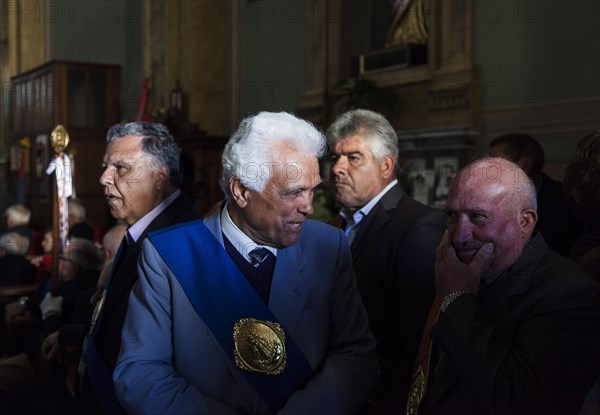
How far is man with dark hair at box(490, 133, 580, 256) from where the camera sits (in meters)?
3.52

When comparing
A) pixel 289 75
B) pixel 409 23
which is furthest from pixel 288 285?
pixel 289 75

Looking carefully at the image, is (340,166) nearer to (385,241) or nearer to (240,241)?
(385,241)

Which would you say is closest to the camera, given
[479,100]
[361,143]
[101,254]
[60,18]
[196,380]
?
[196,380]

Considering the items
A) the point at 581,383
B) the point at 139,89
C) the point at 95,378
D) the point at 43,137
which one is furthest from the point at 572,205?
the point at 43,137

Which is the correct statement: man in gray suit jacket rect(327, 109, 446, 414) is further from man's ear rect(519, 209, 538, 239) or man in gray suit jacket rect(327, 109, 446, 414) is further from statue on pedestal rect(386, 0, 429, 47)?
statue on pedestal rect(386, 0, 429, 47)

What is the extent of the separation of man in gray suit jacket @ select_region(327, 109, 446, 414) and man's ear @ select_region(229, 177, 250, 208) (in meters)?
0.79

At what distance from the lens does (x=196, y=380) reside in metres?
2.07

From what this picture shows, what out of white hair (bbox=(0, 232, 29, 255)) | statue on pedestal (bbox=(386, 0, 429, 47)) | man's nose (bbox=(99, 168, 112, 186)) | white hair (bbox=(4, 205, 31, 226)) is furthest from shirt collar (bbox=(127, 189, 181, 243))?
white hair (bbox=(4, 205, 31, 226))

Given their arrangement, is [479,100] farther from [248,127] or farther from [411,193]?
[248,127]

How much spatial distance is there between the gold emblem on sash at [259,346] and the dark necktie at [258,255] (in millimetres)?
191

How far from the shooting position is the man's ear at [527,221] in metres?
2.06

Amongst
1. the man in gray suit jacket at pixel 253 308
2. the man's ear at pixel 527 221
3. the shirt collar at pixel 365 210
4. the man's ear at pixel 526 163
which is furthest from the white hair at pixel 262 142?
the man's ear at pixel 526 163

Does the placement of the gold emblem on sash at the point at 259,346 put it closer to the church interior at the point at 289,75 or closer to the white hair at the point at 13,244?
the church interior at the point at 289,75

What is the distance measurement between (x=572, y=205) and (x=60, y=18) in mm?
12169
